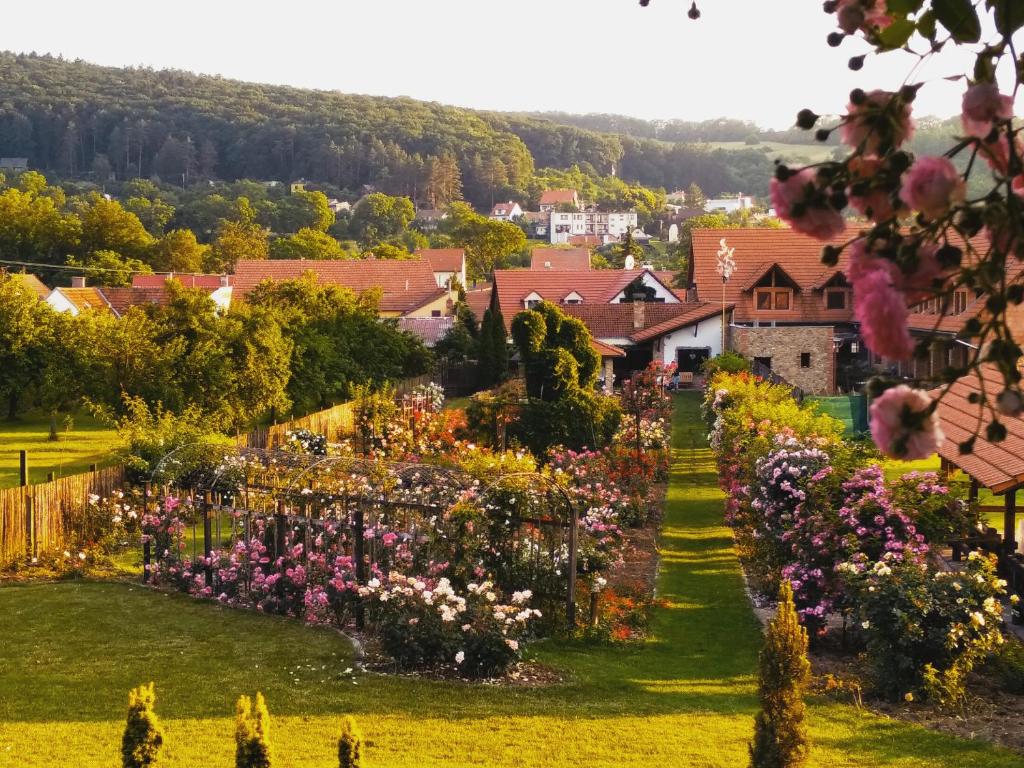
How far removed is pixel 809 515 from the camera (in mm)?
11758

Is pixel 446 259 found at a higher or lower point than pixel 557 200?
lower

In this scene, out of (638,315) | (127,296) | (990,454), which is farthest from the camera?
(127,296)

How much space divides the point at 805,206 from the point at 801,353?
1389 inches

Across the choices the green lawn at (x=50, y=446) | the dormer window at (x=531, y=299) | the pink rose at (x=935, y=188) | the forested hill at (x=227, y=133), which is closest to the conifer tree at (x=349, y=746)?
the pink rose at (x=935, y=188)

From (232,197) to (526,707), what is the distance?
382 ft

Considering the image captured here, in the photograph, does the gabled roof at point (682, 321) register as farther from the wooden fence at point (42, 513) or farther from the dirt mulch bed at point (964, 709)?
the dirt mulch bed at point (964, 709)

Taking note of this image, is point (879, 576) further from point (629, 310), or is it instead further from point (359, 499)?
point (629, 310)

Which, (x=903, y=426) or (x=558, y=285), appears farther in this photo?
(x=558, y=285)

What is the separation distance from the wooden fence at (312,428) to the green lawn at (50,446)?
313 centimetres

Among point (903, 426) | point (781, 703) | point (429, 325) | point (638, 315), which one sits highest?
point (429, 325)

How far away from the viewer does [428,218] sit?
5418 inches

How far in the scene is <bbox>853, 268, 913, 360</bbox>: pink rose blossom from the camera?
1694 mm

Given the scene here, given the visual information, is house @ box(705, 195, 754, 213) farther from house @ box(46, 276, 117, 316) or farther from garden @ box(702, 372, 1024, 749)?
garden @ box(702, 372, 1024, 749)

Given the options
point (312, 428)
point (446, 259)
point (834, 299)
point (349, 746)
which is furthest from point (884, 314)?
point (446, 259)
